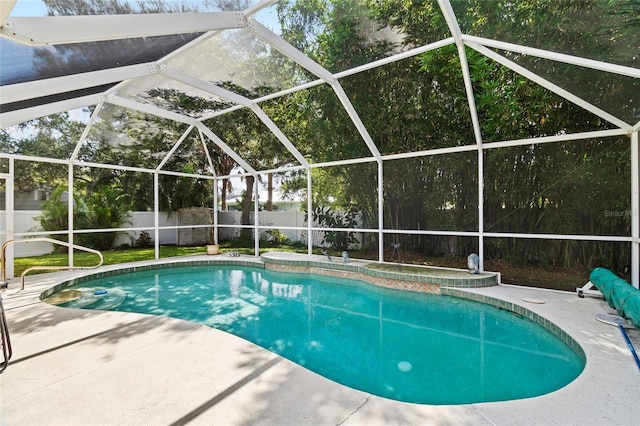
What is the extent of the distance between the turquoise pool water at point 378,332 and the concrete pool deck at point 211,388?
0.63 meters

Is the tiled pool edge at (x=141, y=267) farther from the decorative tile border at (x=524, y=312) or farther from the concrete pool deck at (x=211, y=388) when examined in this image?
the decorative tile border at (x=524, y=312)

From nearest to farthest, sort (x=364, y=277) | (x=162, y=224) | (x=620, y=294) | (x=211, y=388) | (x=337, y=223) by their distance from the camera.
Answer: (x=211, y=388) < (x=620, y=294) < (x=364, y=277) < (x=337, y=223) < (x=162, y=224)

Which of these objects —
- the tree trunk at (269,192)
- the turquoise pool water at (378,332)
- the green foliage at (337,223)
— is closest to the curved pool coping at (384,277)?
the turquoise pool water at (378,332)

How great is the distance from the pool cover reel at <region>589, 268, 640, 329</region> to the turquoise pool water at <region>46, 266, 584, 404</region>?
0.77 meters

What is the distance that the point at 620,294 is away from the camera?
3.74 m

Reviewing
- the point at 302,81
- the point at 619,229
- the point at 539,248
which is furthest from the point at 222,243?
the point at 619,229

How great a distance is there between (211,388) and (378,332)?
2657 mm

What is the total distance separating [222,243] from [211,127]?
5.97 metres

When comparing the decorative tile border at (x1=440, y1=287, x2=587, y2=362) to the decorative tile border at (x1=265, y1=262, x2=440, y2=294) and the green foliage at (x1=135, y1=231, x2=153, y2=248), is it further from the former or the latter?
the green foliage at (x1=135, y1=231, x2=153, y2=248)

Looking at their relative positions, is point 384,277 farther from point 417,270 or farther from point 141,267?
point 141,267

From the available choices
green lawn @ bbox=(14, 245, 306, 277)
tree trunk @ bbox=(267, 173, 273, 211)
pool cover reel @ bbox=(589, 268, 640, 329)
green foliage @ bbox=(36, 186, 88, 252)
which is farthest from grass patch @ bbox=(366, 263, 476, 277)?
green foliage @ bbox=(36, 186, 88, 252)

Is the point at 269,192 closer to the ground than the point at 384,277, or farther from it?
farther from it

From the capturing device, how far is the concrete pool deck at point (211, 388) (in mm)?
1943

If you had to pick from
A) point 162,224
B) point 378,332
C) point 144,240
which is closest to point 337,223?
point 378,332
